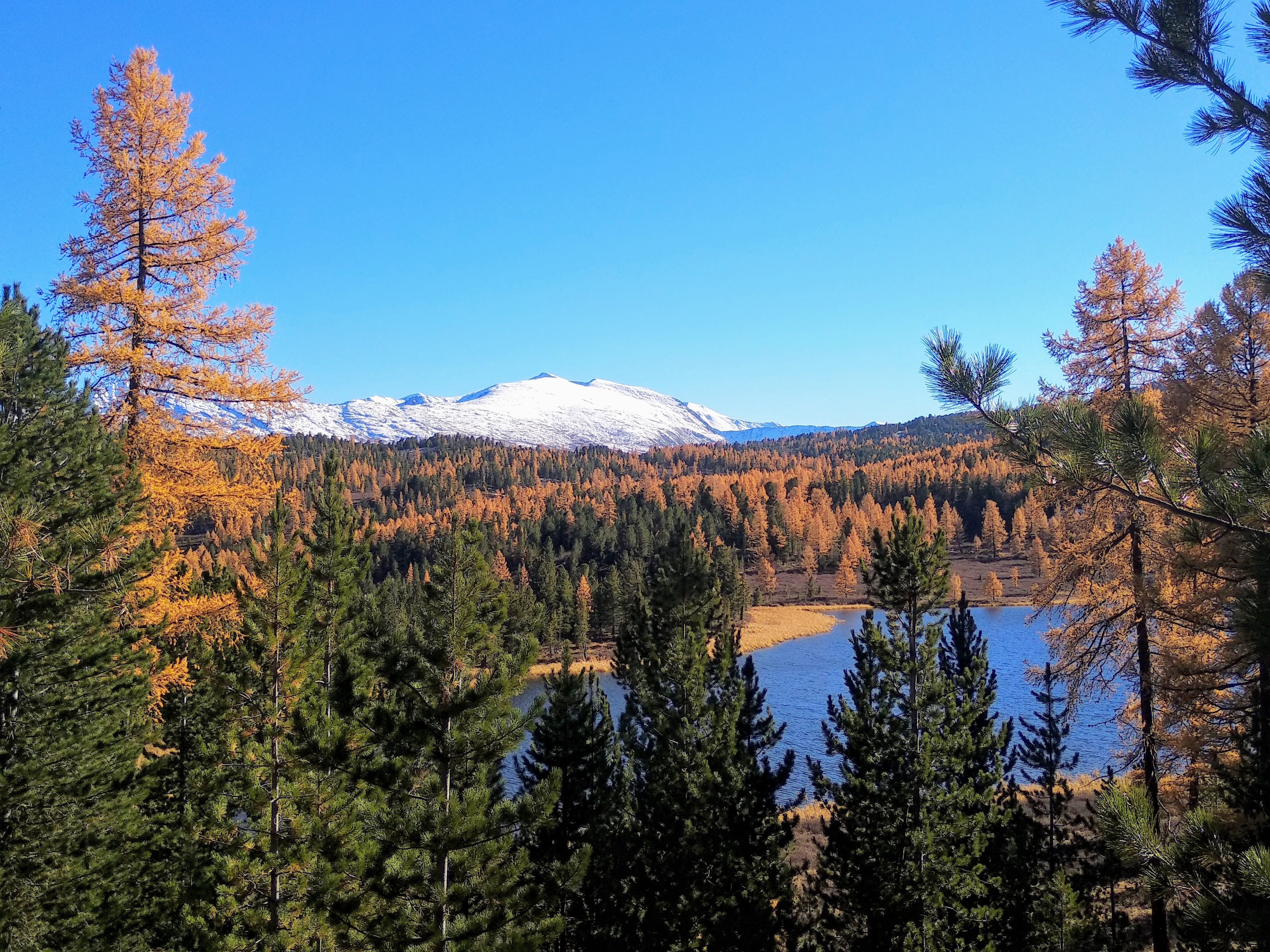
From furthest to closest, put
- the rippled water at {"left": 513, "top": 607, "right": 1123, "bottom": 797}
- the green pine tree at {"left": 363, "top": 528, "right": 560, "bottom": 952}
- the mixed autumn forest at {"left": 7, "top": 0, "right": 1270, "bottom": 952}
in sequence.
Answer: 1. the rippled water at {"left": 513, "top": 607, "right": 1123, "bottom": 797}
2. the green pine tree at {"left": 363, "top": 528, "right": 560, "bottom": 952}
3. the mixed autumn forest at {"left": 7, "top": 0, "right": 1270, "bottom": 952}

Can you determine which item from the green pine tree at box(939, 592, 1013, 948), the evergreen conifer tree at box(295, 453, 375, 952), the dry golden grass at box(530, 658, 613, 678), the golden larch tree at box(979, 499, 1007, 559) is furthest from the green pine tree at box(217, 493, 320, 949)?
the golden larch tree at box(979, 499, 1007, 559)

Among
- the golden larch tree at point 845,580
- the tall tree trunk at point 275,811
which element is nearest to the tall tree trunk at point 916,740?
the tall tree trunk at point 275,811

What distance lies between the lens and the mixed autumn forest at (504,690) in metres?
5.96

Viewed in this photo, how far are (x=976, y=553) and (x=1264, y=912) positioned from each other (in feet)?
446

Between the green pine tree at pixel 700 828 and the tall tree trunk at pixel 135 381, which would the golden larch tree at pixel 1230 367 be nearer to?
the green pine tree at pixel 700 828

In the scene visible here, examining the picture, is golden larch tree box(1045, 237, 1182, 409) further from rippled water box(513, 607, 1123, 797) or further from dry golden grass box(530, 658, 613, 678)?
dry golden grass box(530, 658, 613, 678)

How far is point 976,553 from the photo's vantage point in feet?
418

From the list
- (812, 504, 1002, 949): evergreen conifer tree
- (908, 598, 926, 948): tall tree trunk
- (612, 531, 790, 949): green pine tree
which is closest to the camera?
(908, 598, 926, 948): tall tree trunk

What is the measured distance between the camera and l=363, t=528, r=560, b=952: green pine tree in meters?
9.81

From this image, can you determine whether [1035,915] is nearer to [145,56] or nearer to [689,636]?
[689,636]

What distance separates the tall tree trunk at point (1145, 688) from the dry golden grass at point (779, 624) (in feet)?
185

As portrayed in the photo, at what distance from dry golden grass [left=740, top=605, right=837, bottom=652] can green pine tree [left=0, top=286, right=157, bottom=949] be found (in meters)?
60.2

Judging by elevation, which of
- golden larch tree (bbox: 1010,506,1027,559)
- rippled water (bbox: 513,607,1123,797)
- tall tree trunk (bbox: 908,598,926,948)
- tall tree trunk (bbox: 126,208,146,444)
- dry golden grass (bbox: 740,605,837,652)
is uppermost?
tall tree trunk (bbox: 126,208,146,444)

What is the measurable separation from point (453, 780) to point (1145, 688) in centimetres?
1180
